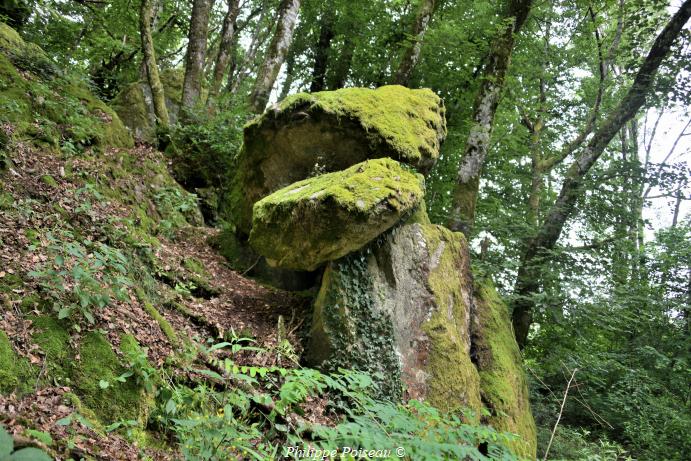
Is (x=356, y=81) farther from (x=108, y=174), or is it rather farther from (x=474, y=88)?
(x=108, y=174)

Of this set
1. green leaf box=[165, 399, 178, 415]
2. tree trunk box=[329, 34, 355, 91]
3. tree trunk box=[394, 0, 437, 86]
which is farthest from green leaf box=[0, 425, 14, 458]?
tree trunk box=[329, 34, 355, 91]

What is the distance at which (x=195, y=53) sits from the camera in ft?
32.8

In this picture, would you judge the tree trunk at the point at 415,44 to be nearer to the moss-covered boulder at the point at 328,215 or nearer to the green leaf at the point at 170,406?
the moss-covered boulder at the point at 328,215

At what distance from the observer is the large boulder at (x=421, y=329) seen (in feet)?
17.9

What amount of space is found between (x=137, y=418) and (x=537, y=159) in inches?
585

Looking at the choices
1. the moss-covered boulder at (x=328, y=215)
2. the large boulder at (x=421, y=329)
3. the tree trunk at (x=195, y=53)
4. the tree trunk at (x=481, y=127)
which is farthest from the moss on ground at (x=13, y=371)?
the tree trunk at (x=195, y=53)

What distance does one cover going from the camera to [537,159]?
49.7 feet

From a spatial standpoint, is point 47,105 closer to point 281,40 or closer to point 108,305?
point 108,305

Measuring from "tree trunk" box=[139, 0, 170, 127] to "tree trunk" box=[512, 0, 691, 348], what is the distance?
27.9 ft

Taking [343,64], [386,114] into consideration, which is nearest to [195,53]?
[343,64]

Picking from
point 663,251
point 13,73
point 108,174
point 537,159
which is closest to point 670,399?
point 663,251

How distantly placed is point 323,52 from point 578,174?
26.4 feet

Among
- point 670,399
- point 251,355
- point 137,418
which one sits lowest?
point 137,418

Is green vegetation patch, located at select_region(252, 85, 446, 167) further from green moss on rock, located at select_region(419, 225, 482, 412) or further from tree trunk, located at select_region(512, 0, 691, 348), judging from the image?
tree trunk, located at select_region(512, 0, 691, 348)
